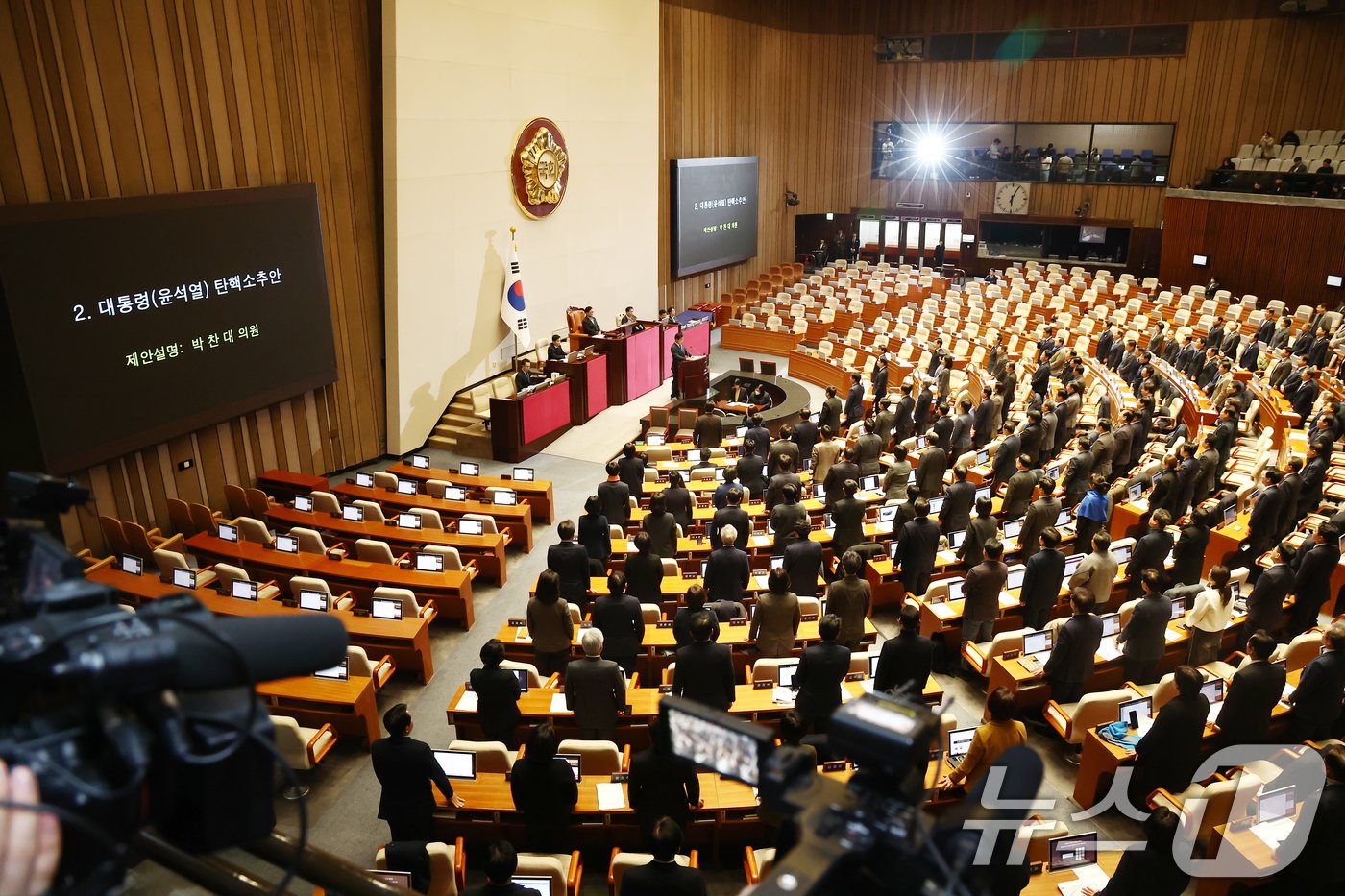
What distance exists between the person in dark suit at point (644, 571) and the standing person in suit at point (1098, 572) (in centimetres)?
335

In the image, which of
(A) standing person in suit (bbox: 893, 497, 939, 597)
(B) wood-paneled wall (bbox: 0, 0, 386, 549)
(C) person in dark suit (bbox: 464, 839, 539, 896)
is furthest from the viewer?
(B) wood-paneled wall (bbox: 0, 0, 386, 549)

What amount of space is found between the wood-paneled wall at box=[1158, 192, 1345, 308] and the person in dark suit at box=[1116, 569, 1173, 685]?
15.9 m

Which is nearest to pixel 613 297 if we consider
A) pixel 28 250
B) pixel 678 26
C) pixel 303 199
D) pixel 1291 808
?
pixel 678 26

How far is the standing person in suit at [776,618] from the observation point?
21.4 feet

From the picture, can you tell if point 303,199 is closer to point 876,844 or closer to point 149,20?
point 149,20

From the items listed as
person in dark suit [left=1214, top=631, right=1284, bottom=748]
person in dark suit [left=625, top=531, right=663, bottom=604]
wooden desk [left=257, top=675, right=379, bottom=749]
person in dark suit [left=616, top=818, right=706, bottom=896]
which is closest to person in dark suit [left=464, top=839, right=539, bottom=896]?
person in dark suit [left=616, top=818, right=706, bottom=896]

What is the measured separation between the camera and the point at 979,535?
26.8 feet

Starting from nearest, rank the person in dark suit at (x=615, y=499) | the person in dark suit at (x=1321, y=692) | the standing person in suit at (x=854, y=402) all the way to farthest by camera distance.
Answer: the person in dark suit at (x=1321, y=692), the person in dark suit at (x=615, y=499), the standing person in suit at (x=854, y=402)

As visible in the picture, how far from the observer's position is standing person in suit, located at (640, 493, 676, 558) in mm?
8492

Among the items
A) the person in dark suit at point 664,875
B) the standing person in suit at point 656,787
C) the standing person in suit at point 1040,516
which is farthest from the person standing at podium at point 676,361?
the person in dark suit at point 664,875

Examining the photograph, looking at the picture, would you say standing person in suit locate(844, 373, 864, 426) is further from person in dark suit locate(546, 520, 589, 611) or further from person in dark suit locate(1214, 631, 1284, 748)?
person in dark suit locate(1214, 631, 1284, 748)

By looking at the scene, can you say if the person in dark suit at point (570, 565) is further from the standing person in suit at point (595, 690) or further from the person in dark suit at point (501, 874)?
the person in dark suit at point (501, 874)

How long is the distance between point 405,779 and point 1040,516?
601 centimetres

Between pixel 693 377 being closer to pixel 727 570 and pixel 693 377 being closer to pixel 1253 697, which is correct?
pixel 727 570
